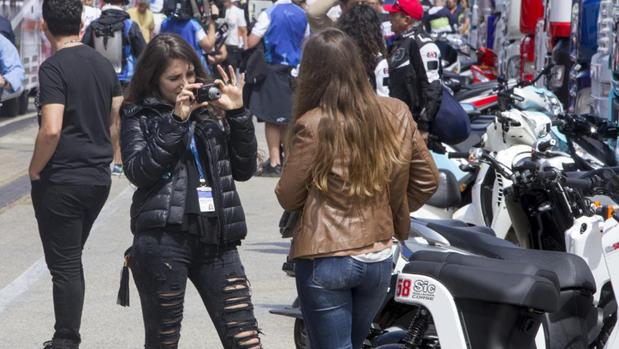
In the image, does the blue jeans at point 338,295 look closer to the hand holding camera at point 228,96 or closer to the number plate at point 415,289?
the number plate at point 415,289

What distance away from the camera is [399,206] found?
4738 mm

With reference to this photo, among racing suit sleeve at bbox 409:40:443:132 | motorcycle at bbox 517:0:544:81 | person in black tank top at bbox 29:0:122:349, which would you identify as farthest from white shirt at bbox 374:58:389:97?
motorcycle at bbox 517:0:544:81

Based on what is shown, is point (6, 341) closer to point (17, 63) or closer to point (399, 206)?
point (17, 63)

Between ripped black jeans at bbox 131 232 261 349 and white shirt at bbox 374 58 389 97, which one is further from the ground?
ripped black jeans at bbox 131 232 261 349

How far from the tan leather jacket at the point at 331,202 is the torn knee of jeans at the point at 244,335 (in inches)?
23.9

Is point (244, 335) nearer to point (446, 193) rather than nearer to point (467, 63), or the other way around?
point (446, 193)

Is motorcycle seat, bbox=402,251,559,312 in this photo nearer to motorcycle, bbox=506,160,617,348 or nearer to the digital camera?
motorcycle, bbox=506,160,617,348

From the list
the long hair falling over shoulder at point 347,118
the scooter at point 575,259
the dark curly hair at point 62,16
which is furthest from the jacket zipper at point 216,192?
the dark curly hair at point 62,16

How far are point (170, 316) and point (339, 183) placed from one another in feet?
3.31

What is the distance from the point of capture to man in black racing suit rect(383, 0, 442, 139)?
8.46m

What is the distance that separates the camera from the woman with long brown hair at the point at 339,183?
4.51 m

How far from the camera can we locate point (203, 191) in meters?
5.12

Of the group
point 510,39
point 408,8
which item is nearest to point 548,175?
point 408,8

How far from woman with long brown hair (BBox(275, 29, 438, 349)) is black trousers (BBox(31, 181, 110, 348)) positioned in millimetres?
1764
